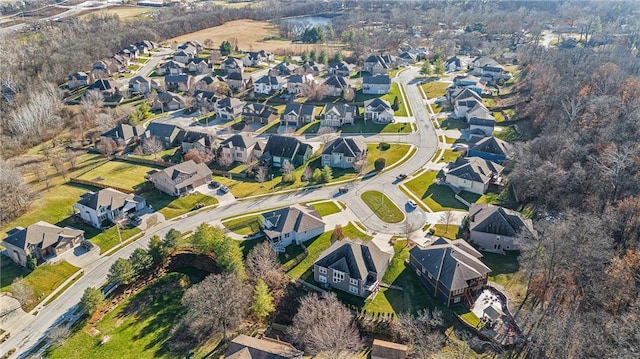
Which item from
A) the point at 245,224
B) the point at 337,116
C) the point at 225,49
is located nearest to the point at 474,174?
the point at 245,224

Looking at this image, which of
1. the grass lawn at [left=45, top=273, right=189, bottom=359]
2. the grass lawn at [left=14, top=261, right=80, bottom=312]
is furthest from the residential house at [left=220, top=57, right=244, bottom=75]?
the grass lawn at [left=45, top=273, right=189, bottom=359]

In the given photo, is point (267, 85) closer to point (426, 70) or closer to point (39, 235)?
point (426, 70)

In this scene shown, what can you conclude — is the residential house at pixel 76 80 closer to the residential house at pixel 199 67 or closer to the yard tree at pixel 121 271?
the residential house at pixel 199 67

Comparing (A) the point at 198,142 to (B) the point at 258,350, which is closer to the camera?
(B) the point at 258,350

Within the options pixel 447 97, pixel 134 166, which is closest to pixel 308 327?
pixel 134 166

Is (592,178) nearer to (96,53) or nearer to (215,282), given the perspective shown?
(215,282)

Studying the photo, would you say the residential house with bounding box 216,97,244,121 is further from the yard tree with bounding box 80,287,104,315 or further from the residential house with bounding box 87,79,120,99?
the yard tree with bounding box 80,287,104,315
